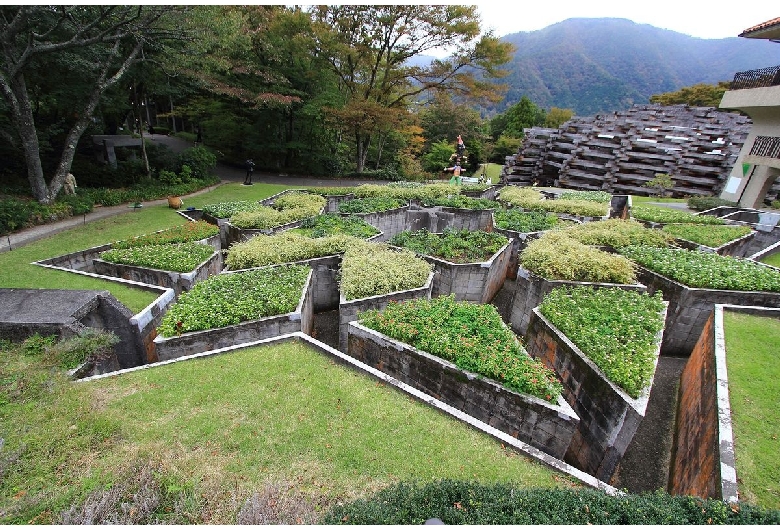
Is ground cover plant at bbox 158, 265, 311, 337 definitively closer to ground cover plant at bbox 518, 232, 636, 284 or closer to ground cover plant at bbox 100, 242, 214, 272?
ground cover plant at bbox 100, 242, 214, 272

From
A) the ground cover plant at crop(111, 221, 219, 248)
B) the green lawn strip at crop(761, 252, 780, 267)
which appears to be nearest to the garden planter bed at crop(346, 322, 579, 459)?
the ground cover plant at crop(111, 221, 219, 248)

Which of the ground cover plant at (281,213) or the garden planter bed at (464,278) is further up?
the ground cover plant at (281,213)

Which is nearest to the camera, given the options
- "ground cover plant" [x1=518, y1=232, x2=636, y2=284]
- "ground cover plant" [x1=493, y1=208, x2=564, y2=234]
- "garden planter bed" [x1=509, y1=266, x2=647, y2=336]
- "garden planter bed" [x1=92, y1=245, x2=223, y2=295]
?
"garden planter bed" [x1=509, y1=266, x2=647, y2=336]

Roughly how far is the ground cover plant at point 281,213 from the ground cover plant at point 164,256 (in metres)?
2.40

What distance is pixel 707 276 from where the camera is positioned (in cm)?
870

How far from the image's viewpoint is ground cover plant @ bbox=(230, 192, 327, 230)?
13.0 m

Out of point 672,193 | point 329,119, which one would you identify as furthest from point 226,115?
point 672,193

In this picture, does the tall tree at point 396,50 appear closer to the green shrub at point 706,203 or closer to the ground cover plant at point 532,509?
the green shrub at point 706,203

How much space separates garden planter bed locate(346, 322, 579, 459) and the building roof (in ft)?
64.5

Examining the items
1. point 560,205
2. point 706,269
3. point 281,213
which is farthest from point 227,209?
point 706,269

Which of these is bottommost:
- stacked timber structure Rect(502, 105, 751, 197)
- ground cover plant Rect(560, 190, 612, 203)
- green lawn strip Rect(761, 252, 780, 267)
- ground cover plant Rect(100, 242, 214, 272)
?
green lawn strip Rect(761, 252, 780, 267)

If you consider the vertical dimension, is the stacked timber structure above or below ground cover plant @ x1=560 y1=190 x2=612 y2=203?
above

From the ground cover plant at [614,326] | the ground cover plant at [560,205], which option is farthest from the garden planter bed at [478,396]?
the ground cover plant at [560,205]

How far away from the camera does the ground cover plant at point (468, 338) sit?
5.54 metres
